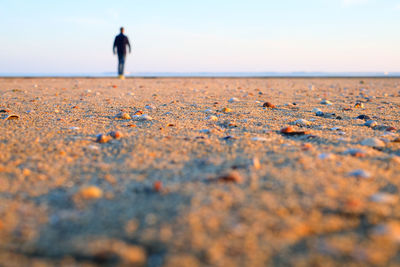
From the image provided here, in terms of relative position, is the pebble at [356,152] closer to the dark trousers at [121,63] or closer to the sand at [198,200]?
the sand at [198,200]

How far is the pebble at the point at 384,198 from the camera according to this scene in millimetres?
1117

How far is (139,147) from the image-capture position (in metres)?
1.84

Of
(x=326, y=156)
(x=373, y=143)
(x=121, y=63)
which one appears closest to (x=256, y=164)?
(x=326, y=156)

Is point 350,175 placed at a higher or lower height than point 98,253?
higher

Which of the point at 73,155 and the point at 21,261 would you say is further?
the point at 73,155

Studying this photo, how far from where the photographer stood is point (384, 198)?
1131 millimetres

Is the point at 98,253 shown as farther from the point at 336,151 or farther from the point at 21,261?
the point at 336,151

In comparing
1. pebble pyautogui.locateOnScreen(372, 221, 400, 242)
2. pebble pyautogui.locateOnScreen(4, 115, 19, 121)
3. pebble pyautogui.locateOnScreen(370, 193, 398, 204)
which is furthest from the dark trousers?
pebble pyautogui.locateOnScreen(372, 221, 400, 242)

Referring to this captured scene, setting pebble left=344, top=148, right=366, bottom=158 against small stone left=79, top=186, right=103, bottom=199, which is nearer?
small stone left=79, top=186, right=103, bottom=199

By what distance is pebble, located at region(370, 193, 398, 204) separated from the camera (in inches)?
44.0

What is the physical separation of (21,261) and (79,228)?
18 cm

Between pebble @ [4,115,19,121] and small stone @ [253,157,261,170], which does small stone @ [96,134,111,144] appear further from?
pebble @ [4,115,19,121]

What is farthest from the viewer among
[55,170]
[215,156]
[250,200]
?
[215,156]

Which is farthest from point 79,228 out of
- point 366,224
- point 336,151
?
point 336,151
